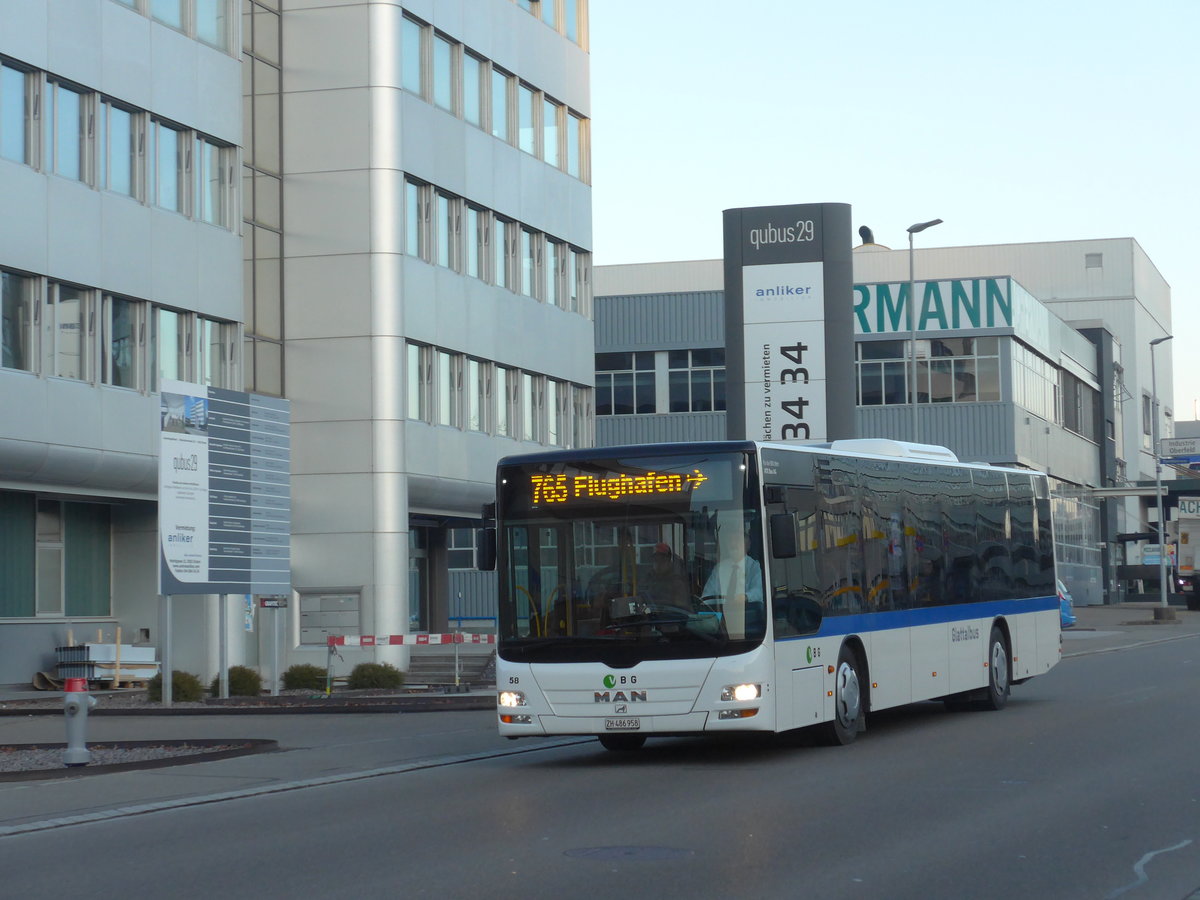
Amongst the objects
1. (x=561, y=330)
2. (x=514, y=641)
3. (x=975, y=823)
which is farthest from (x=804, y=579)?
(x=561, y=330)

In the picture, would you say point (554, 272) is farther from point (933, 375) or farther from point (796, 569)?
point (796, 569)

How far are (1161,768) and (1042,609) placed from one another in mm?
9150

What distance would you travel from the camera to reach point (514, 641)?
15.5 m

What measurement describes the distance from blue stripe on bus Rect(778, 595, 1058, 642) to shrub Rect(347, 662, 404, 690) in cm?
1188

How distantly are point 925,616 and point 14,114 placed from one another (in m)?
18.4

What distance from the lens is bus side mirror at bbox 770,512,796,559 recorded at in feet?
48.6

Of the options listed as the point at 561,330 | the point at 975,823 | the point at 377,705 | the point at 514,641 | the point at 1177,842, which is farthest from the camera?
the point at 561,330

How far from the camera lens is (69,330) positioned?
30.7 meters

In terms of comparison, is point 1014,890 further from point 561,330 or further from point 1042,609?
point 561,330

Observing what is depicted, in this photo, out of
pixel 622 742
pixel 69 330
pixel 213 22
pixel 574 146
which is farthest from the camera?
pixel 574 146

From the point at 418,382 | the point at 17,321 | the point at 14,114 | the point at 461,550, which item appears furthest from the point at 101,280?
the point at 461,550

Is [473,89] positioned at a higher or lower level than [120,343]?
higher

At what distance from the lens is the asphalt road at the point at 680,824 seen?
9.12 metres

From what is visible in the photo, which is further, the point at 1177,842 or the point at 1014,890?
the point at 1177,842
